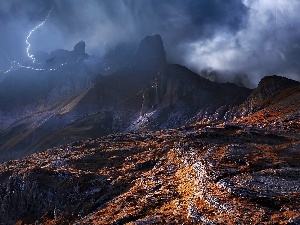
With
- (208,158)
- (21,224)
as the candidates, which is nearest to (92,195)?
(21,224)

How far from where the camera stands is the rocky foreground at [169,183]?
1654 inches

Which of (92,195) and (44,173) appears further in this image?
(44,173)

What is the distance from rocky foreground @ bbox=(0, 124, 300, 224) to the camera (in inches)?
1654

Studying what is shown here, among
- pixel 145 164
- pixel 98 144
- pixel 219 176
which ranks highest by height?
pixel 98 144

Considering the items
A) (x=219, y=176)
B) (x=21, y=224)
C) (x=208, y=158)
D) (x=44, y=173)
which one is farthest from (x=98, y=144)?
(x=219, y=176)

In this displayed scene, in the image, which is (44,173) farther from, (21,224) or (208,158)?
(208,158)

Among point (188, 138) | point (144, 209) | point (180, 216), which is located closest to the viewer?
point (180, 216)

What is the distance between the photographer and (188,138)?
7538 cm

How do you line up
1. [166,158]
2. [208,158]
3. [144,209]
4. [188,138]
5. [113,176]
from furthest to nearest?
[188,138] → [166,158] → [113,176] → [208,158] → [144,209]

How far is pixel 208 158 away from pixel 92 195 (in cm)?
1822

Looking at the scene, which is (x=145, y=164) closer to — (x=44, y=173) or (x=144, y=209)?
(x=44, y=173)

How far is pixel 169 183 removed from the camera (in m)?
55.5

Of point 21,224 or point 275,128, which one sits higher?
point 275,128

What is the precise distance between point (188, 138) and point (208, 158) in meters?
16.0
